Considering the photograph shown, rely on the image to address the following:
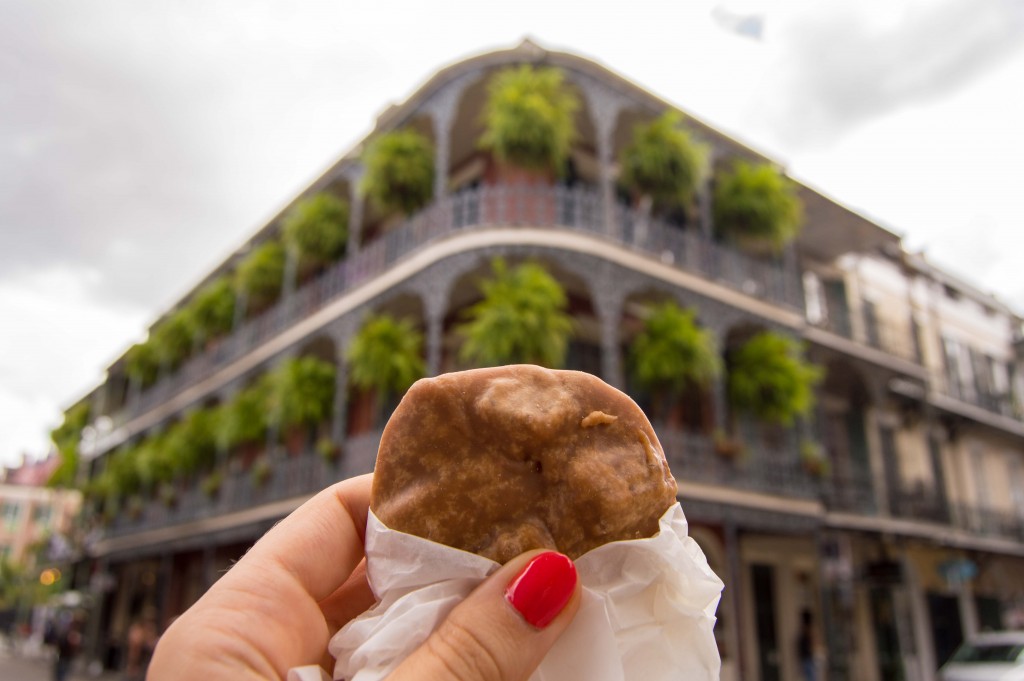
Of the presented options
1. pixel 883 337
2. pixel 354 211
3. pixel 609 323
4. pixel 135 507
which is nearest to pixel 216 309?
pixel 354 211

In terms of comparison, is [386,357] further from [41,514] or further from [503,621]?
[41,514]

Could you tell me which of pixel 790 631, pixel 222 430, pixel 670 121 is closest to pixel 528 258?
pixel 670 121

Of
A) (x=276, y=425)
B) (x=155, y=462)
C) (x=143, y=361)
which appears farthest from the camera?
(x=143, y=361)

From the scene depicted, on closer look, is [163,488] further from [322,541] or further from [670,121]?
[322,541]

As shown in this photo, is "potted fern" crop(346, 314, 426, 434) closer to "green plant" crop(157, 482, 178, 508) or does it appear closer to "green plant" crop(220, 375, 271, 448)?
"green plant" crop(220, 375, 271, 448)

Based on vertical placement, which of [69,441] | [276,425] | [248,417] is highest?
[69,441]

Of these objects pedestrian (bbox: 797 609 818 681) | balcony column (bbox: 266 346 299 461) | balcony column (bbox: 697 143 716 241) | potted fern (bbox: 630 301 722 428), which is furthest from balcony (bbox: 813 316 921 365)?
balcony column (bbox: 266 346 299 461)

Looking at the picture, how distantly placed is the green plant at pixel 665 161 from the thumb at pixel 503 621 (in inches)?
438

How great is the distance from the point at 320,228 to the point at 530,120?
19.2ft

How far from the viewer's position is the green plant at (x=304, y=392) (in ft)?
41.6

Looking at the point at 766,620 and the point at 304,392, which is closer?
the point at 304,392

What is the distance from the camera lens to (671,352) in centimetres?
1061

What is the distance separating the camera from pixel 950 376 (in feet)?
69.1

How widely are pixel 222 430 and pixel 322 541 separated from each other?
15.1 meters
